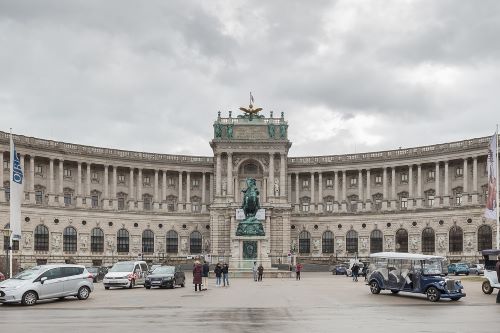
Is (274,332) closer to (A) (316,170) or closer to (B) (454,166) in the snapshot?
(B) (454,166)

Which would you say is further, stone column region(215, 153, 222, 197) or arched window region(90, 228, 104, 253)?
stone column region(215, 153, 222, 197)

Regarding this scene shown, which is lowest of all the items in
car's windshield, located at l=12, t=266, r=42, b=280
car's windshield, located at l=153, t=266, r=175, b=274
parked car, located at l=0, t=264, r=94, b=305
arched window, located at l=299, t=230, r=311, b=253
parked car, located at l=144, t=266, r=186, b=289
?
arched window, located at l=299, t=230, r=311, b=253

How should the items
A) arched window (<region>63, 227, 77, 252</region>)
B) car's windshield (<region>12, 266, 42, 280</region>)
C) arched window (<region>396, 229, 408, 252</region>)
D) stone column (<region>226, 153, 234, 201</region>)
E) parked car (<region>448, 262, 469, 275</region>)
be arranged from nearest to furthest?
car's windshield (<region>12, 266, 42, 280</region>)
parked car (<region>448, 262, 469, 275</region>)
arched window (<region>63, 227, 77, 252</region>)
arched window (<region>396, 229, 408, 252</region>)
stone column (<region>226, 153, 234, 201</region>)

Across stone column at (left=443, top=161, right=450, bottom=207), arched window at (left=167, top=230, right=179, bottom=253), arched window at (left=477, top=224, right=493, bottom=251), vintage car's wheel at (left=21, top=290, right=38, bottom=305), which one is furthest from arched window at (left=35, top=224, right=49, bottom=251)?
vintage car's wheel at (left=21, top=290, right=38, bottom=305)

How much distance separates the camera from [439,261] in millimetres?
40625

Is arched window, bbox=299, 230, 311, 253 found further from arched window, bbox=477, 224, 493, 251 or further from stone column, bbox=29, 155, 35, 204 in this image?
stone column, bbox=29, 155, 35, 204

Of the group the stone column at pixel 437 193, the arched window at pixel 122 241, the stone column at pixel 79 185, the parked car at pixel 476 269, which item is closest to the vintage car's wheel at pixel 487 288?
the parked car at pixel 476 269

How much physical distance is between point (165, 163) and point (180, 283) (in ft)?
223

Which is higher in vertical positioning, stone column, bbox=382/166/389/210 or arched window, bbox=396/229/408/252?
stone column, bbox=382/166/389/210

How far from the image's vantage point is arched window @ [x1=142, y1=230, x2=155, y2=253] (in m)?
118

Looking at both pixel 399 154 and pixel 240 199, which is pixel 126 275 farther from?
pixel 399 154

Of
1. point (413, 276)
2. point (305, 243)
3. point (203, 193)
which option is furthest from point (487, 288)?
point (203, 193)

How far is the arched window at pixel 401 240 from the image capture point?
11350 centimetres

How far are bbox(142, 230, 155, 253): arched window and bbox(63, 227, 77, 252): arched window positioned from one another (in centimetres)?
1257
